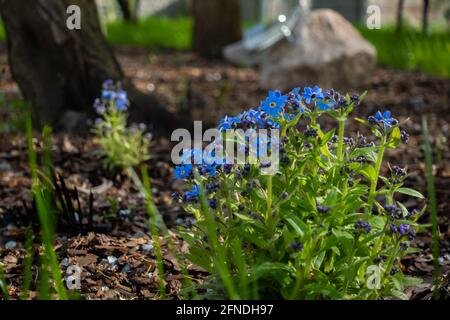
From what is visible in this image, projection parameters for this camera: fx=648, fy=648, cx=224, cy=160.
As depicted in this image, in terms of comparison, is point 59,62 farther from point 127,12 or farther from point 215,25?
point 127,12

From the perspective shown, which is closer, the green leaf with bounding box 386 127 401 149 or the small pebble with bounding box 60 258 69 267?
the green leaf with bounding box 386 127 401 149

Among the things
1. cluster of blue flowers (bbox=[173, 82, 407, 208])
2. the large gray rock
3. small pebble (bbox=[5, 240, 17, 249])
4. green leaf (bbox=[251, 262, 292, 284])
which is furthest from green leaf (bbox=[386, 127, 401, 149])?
the large gray rock

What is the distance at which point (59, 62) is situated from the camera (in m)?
4.77

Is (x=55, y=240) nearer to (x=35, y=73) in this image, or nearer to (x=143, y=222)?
(x=143, y=222)

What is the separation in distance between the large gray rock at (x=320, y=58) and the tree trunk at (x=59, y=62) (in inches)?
89.7

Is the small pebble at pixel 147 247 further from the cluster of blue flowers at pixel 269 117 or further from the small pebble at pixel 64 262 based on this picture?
the cluster of blue flowers at pixel 269 117

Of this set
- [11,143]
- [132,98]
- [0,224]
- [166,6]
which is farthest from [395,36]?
[166,6]

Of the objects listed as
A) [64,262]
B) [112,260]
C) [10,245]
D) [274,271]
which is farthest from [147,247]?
[274,271]

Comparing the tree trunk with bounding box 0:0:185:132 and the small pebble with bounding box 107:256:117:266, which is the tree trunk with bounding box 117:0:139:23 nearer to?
the tree trunk with bounding box 0:0:185:132

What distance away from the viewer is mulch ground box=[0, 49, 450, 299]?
2730 millimetres

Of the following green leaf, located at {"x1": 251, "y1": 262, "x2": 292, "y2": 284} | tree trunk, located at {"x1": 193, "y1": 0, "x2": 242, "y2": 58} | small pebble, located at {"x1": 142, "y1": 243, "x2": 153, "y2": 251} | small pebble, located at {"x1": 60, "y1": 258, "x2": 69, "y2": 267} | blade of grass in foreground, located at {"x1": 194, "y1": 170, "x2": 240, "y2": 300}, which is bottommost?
small pebble, located at {"x1": 142, "y1": 243, "x2": 153, "y2": 251}

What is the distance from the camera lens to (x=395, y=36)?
951cm

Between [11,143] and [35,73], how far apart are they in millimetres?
555

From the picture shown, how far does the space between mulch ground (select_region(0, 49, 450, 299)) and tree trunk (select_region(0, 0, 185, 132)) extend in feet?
0.76
